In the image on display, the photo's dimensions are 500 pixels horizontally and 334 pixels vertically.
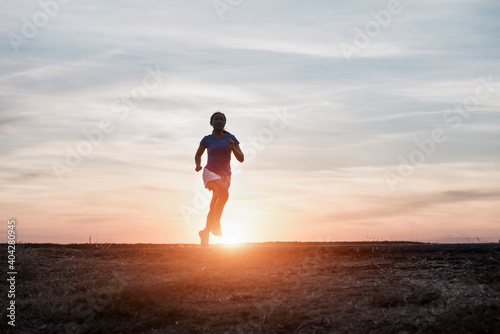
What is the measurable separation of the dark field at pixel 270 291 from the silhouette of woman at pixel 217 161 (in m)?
1.37

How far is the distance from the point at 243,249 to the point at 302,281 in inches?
92.4

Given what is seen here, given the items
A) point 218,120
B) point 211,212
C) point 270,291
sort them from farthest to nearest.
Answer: point 211,212 → point 218,120 → point 270,291

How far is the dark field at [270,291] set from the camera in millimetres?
7430

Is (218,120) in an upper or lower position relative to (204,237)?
upper

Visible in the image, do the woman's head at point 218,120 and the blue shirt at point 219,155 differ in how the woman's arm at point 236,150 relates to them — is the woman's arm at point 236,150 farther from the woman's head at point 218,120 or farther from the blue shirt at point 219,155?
the woman's head at point 218,120

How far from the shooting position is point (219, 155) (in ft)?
41.6

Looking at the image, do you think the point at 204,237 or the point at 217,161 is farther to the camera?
the point at 204,237

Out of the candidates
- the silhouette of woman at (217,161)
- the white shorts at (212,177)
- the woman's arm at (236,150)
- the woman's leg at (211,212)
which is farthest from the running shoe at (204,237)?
the woman's arm at (236,150)

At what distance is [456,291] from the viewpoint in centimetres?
821

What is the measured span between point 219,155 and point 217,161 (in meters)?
0.13

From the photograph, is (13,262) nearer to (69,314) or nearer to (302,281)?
(69,314)

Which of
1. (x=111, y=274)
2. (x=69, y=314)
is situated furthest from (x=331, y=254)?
(x=69, y=314)

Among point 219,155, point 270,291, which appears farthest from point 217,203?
point 270,291

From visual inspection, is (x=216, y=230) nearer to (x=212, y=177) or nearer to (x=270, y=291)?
(x=212, y=177)
